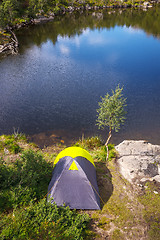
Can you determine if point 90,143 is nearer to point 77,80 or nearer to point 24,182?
point 24,182

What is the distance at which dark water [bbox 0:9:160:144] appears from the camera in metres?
29.1

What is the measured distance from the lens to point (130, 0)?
145 metres

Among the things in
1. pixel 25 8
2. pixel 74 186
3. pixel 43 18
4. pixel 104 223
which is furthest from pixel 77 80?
pixel 25 8

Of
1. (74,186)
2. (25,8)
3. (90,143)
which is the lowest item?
(90,143)

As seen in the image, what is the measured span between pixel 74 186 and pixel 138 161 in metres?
8.96

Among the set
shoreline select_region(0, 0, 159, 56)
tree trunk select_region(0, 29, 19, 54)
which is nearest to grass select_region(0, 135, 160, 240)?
shoreline select_region(0, 0, 159, 56)

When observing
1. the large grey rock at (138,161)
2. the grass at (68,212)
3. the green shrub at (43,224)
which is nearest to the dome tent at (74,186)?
the grass at (68,212)

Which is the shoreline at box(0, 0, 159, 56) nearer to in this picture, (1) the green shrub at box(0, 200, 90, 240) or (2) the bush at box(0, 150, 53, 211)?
(2) the bush at box(0, 150, 53, 211)

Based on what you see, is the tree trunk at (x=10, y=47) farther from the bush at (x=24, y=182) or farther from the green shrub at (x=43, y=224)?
the green shrub at (x=43, y=224)

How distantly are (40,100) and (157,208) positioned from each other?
2744 cm

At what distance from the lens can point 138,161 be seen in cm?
1959

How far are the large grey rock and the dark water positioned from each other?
4.25 metres

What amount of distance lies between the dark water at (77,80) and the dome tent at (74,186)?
11.9m

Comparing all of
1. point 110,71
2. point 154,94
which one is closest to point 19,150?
point 154,94
